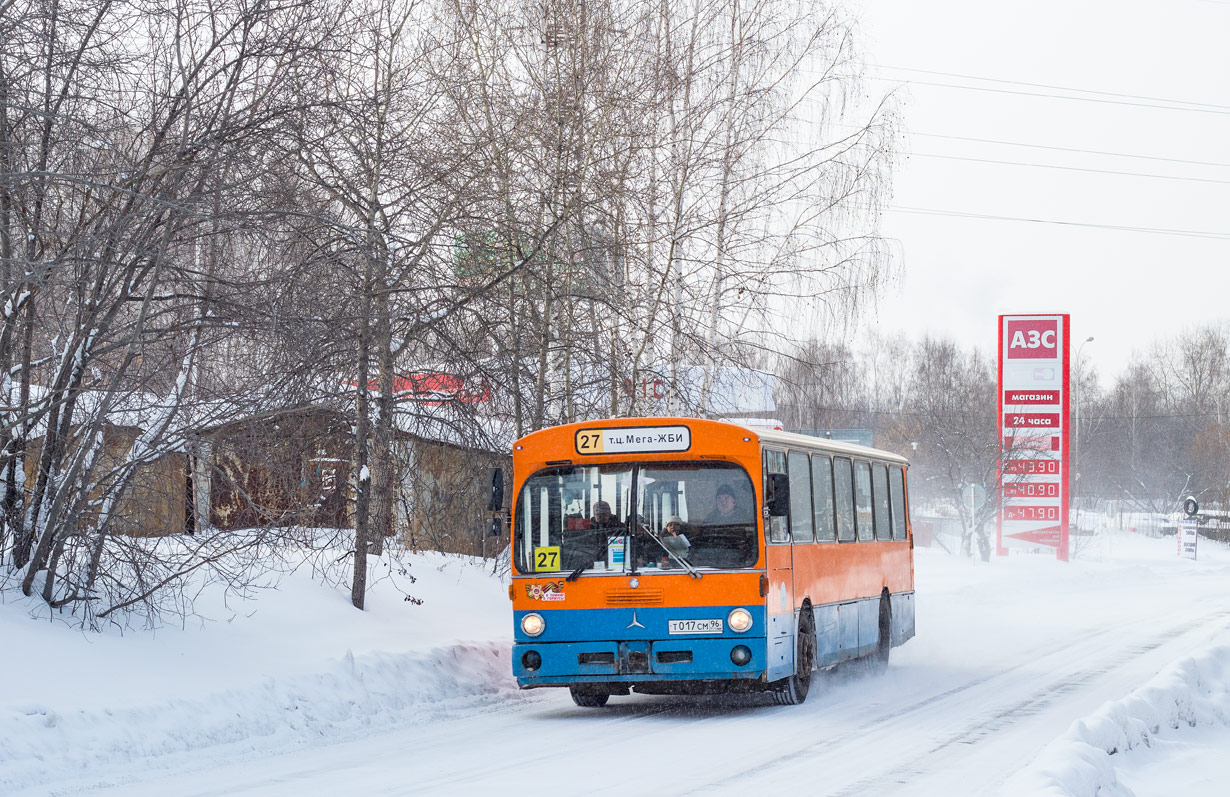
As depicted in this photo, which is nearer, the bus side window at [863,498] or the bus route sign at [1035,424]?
the bus side window at [863,498]

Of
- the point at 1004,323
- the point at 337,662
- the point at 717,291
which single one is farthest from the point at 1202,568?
the point at 337,662

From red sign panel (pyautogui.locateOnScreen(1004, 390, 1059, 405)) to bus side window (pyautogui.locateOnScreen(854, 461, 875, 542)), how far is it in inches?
1335

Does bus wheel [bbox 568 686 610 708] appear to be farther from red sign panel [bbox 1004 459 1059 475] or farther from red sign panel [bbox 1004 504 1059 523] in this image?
red sign panel [bbox 1004 504 1059 523]

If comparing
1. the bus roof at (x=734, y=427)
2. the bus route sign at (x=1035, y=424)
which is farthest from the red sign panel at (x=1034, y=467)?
the bus roof at (x=734, y=427)

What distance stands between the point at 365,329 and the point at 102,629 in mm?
4267

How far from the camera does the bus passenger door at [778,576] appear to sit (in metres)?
13.4

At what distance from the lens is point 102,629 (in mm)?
12750

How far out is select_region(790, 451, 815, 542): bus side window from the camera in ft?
47.9

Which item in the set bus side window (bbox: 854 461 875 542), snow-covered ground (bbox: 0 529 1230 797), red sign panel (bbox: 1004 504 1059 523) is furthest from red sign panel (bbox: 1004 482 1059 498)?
bus side window (bbox: 854 461 875 542)

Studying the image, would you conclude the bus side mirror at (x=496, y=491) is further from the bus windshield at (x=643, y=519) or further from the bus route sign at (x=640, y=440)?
the bus route sign at (x=640, y=440)

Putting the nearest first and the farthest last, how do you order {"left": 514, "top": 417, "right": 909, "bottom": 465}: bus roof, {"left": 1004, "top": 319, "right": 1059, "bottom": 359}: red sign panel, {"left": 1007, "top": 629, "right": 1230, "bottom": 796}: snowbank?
{"left": 1007, "top": 629, "right": 1230, "bottom": 796}: snowbank → {"left": 514, "top": 417, "right": 909, "bottom": 465}: bus roof → {"left": 1004, "top": 319, "right": 1059, "bottom": 359}: red sign panel

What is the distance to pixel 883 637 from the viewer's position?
1864 centimetres

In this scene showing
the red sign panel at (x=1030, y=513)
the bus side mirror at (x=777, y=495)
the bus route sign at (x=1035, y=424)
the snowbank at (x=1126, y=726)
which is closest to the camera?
the snowbank at (x=1126, y=726)

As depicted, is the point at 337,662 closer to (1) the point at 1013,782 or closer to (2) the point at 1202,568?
(1) the point at 1013,782
